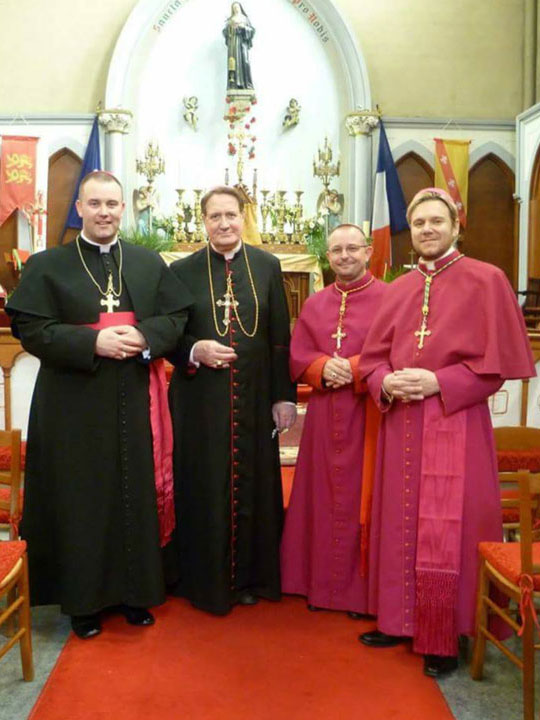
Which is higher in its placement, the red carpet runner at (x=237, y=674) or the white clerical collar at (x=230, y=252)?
the white clerical collar at (x=230, y=252)

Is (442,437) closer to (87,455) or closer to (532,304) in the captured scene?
(87,455)

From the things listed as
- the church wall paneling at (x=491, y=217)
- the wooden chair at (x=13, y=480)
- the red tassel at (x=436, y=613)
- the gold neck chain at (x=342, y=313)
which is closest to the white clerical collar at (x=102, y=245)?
the wooden chair at (x=13, y=480)

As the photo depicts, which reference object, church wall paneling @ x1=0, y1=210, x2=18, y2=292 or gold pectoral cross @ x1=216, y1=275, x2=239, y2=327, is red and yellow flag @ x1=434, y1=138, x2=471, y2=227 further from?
gold pectoral cross @ x1=216, y1=275, x2=239, y2=327

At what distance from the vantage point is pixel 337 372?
12.1 feet

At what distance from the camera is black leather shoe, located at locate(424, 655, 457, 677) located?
10.5 feet

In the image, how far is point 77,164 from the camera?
37.6 feet

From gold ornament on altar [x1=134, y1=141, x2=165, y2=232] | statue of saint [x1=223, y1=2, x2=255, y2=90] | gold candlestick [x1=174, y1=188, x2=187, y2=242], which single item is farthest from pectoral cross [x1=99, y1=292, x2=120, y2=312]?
statue of saint [x1=223, y1=2, x2=255, y2=90]

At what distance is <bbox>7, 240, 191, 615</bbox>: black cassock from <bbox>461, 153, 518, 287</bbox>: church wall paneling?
29.9 feet

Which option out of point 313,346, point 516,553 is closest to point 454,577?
point 516,553

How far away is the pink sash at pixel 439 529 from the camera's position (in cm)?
318

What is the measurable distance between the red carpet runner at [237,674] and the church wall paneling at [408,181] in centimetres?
843

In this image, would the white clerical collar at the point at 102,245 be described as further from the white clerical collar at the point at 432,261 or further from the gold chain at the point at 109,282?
the white clerical collar at the point at 432,261

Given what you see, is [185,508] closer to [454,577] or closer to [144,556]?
[144,556]

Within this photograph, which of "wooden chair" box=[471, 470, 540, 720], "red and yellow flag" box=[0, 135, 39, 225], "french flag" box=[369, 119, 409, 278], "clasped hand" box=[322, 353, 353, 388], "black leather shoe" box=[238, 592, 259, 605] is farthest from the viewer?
"french flag" box=[369, 119, 409, 278]
